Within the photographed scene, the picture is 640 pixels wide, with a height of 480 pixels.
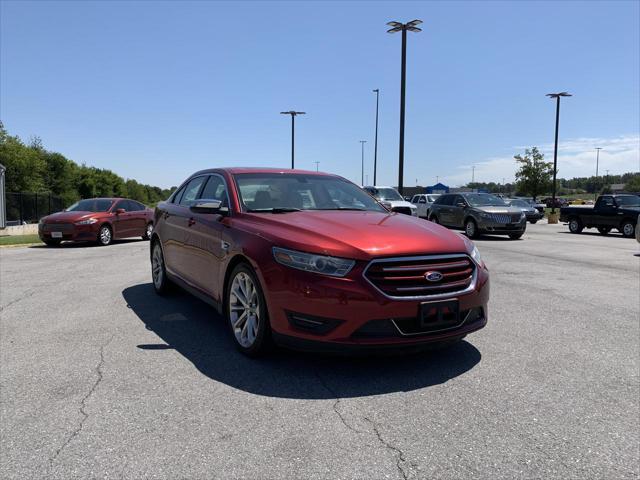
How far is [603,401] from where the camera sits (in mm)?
3469

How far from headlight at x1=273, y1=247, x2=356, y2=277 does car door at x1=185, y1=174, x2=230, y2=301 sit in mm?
989

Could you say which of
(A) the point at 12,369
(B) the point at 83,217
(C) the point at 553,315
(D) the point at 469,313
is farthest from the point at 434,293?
(B) the point at 83,217

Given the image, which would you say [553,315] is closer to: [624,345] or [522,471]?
[624,345]

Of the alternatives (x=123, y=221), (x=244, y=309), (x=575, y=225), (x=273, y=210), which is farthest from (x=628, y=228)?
(x=244, y=309)

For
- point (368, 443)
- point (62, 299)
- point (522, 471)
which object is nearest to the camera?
point (522, 471)

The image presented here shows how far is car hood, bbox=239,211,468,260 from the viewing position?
3672 millimetres

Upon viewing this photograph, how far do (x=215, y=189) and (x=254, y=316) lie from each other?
6.22 ft

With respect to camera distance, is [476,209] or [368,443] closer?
[368,443]

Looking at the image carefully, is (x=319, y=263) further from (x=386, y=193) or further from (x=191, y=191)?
(x=386, y=193)

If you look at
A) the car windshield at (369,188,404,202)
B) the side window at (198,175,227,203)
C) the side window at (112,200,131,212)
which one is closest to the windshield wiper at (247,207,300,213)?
→ the side window at (198,175,227,203)

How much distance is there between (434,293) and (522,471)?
1405 mm

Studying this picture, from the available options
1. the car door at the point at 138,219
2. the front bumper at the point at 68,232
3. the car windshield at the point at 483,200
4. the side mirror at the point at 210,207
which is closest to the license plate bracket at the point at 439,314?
the side mirror at the point at 210,207

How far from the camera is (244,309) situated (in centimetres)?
429

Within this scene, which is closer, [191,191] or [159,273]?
[191,191]
